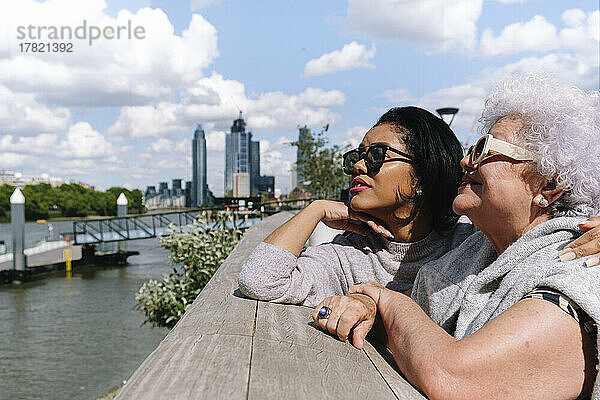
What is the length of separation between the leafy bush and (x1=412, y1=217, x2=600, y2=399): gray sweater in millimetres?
4333

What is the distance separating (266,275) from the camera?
1.89 metres

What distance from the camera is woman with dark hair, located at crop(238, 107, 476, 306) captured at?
6.68 ft

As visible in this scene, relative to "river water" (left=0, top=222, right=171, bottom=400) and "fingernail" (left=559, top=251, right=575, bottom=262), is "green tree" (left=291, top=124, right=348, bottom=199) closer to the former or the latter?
"river water" (left=0, top=222, right=171, bottom=400)

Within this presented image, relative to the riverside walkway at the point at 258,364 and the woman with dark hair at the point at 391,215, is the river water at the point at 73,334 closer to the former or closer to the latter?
the woman with dark hair at the point at 391,215

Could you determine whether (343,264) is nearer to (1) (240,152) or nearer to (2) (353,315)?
(2) (353,315)

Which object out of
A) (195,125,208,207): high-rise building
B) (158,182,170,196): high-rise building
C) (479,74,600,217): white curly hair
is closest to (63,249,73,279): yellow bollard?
(479,74,600,217): white curly hair

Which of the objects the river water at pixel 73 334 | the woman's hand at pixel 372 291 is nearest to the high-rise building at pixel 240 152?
the river water at pixel 73 334

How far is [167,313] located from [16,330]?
20.7 metres

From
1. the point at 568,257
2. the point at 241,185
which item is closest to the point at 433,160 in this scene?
the point at 568,257

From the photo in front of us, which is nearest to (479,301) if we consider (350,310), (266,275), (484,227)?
(484,227)

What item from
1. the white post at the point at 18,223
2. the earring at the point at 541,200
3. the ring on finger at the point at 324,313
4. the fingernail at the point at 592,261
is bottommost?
the white post at the point at 18,223

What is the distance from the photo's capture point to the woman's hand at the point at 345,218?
2.12 meters

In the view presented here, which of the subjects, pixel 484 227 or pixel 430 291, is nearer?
pixel 484 227

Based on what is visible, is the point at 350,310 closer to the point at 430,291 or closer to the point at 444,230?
the point at 430,291
